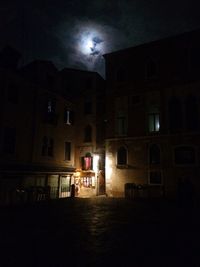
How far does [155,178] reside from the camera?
24.1 meters

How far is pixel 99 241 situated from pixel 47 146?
18.6 meters

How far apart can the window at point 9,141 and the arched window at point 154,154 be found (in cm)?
1311

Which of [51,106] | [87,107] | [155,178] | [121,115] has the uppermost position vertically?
[87,107]

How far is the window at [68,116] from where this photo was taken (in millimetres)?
29125

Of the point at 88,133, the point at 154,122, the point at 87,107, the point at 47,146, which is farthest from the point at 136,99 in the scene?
Answer: the point at 47,146

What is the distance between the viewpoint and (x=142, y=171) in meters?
24.6

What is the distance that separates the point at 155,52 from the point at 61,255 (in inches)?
937

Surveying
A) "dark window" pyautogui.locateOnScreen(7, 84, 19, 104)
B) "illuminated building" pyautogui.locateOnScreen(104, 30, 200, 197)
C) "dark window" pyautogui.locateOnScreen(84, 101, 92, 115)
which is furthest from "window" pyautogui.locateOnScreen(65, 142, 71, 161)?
"dark window" pyautogui.locateOnScreen(7, 84, 19, 104)

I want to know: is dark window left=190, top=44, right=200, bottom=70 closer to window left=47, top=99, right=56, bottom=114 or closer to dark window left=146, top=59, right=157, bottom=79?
dark window left=146, top=59, right=157, bottom=79

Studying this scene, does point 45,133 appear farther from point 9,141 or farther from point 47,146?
point 9,141

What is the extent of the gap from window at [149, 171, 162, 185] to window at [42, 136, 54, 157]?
417 inches

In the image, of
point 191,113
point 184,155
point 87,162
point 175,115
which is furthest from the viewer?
point 87,162

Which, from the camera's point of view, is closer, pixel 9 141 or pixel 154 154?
pixel 9 141

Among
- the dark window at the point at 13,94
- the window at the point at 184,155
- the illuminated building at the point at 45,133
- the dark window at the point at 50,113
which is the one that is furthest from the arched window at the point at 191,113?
the dark window at the point at 13,94
